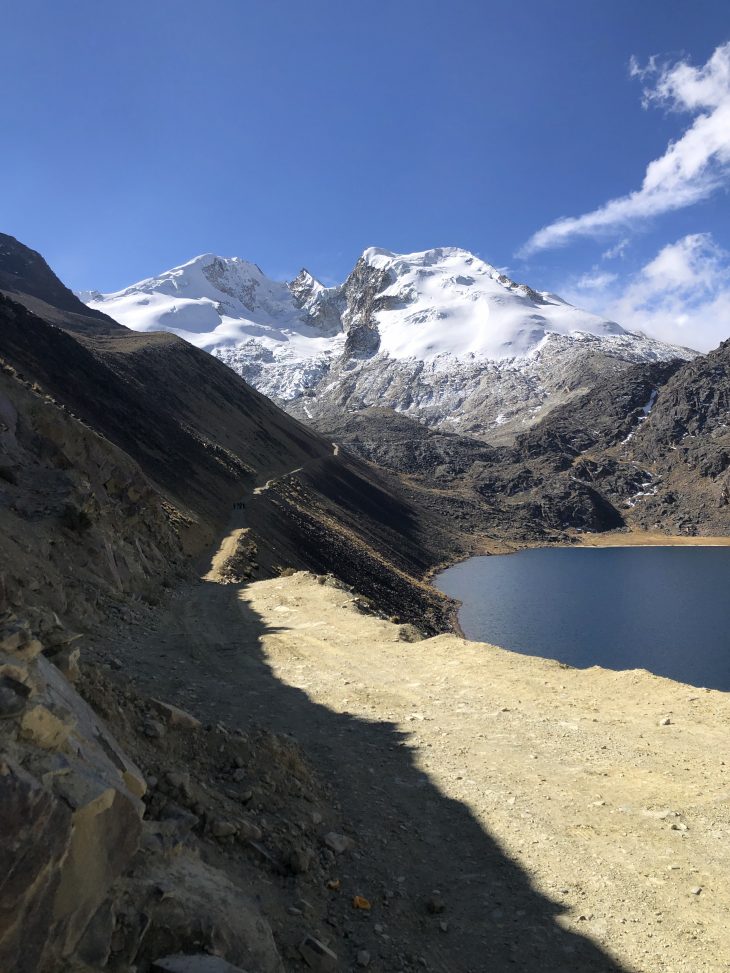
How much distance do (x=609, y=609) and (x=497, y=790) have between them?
214 feet

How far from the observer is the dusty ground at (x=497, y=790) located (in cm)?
838

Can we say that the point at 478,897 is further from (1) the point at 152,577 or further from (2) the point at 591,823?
(1) the point at 152,577

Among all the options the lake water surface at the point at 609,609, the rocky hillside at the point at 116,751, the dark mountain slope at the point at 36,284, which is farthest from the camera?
the dark mountain slope at the point at 36,284

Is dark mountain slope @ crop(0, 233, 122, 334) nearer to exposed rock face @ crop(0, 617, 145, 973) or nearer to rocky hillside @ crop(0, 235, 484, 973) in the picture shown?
rocky hillside @ crop(0, 235, 484, 973)

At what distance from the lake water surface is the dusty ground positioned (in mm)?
36111

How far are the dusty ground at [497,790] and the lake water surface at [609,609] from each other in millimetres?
36111

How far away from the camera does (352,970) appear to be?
737cm

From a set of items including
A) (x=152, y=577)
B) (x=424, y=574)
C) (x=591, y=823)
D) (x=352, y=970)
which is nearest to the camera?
(x=352, y=970)

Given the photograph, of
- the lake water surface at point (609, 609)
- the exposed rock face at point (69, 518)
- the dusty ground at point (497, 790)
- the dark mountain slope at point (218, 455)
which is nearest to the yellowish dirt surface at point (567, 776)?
the dusty ground at point (497, 790)

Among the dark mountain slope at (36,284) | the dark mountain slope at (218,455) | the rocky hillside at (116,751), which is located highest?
the dark mountain slope at (36,284)

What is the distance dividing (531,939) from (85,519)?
1990 cm

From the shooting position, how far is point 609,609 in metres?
71.9

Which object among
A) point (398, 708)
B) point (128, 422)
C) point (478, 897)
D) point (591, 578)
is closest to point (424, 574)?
point (591, 578)

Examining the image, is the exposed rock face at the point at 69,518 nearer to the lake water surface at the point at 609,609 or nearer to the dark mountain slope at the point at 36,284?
the lake water surface at the point at 609,609
